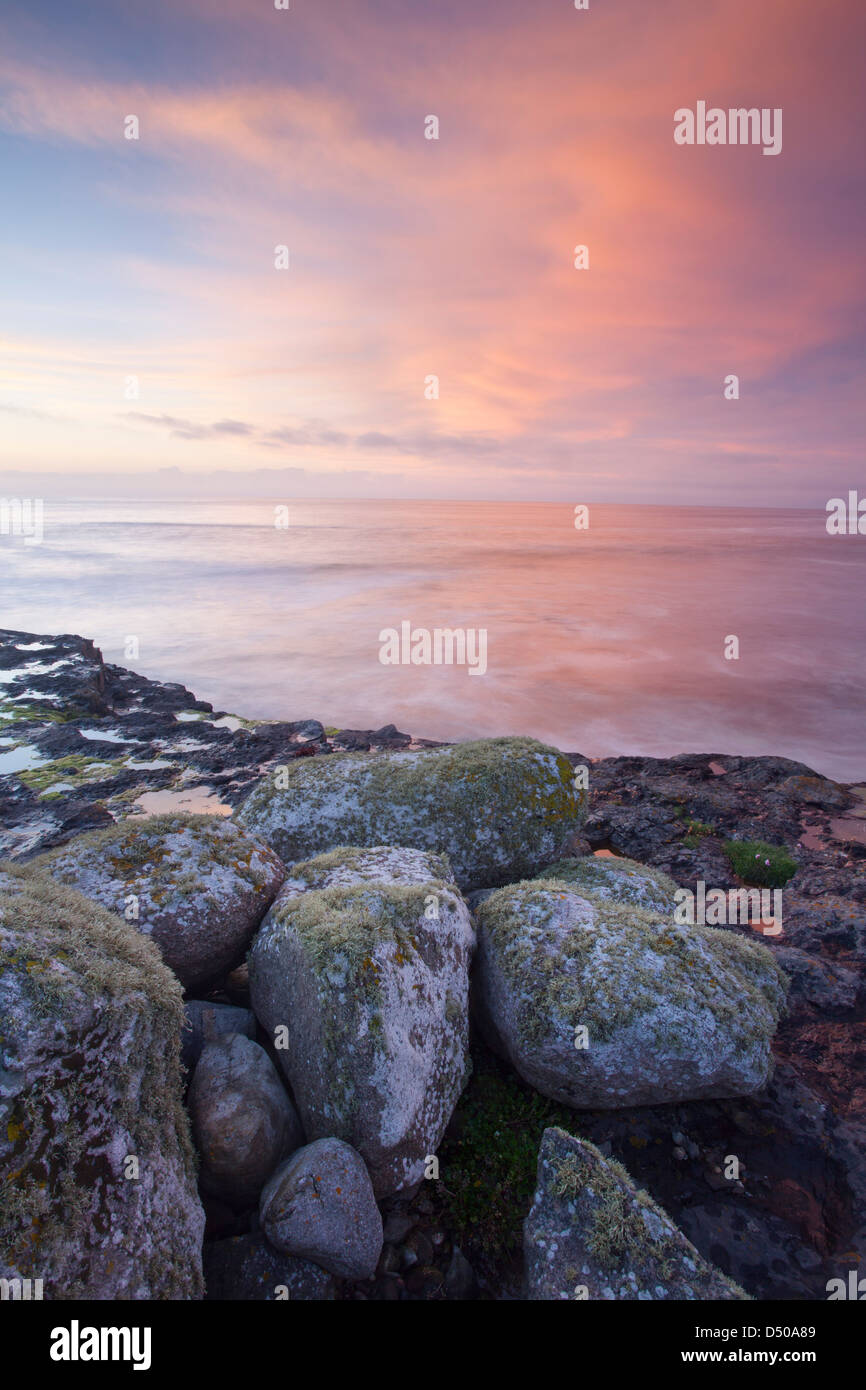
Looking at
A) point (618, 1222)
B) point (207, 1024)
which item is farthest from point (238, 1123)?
point (618, 1222)

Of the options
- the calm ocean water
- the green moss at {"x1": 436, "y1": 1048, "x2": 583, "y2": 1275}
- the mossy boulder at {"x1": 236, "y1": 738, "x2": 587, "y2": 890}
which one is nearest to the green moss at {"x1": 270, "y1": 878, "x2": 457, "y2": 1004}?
the green moss at {"x1": 436, "y1": 1048, "x2": 583, "y2": 1275}

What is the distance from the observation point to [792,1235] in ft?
16.5

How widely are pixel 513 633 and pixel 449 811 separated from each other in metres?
20.6

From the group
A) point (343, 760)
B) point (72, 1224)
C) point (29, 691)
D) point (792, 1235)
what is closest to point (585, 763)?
point (343, 760)

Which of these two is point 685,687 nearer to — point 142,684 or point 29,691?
point 142,684

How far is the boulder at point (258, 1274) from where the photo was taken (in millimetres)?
4316

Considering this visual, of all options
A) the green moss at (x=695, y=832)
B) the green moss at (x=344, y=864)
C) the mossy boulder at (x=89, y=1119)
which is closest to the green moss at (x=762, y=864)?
the green moss at (x=695, y=832)

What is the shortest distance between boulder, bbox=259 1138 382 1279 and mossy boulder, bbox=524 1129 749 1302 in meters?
1.12

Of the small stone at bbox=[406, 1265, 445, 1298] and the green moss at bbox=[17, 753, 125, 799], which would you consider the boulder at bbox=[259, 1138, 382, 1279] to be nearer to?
the small stone at bbox=[406, 1265, 445, 1298]

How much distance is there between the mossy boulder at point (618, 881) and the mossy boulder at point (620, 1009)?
1327 mm

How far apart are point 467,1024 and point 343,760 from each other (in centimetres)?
468

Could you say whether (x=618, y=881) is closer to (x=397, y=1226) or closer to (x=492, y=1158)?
(x=492, y=1158)

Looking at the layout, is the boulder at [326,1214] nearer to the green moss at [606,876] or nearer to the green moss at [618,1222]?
the green moss at [618,1222]

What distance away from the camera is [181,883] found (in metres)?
6.08
